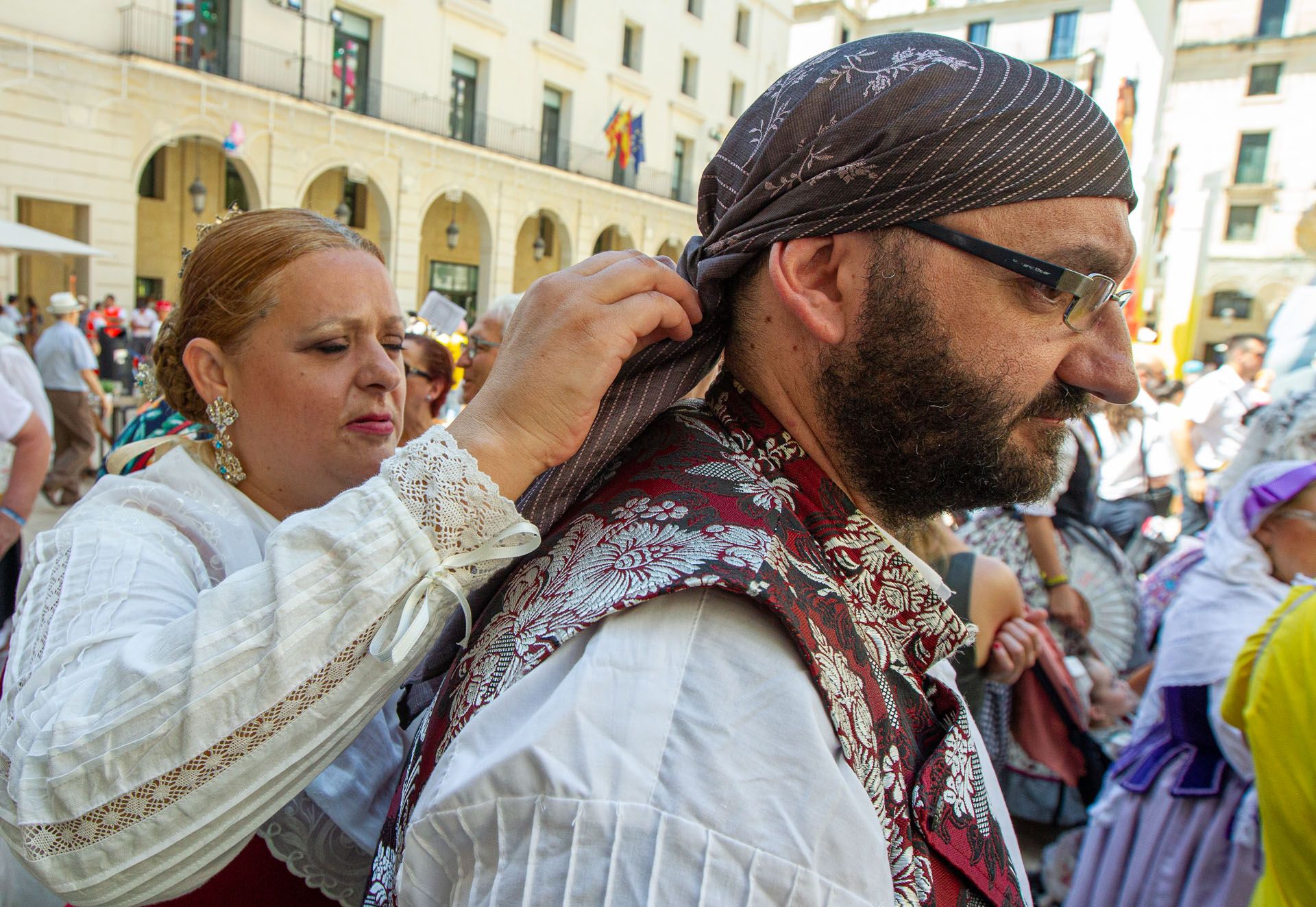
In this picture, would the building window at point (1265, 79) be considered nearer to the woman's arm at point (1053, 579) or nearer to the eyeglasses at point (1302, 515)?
the woman's arm at point (1053, 579)

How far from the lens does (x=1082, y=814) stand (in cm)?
366

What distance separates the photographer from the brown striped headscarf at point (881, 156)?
1047mm

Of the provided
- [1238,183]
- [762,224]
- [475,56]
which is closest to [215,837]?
[762,224]

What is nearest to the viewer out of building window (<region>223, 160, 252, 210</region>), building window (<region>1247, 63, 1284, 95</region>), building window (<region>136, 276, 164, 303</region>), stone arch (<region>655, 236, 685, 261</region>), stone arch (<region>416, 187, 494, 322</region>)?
building window (<region>136, 276, 164, 303</region>)

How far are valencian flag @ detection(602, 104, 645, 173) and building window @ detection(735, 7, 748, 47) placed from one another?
767 cm

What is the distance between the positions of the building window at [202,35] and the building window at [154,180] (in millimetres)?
2623

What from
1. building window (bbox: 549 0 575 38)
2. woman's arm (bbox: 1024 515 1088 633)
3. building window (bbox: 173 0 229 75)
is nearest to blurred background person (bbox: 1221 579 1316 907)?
woman's arm (bbox: 1024 515 1088 633)

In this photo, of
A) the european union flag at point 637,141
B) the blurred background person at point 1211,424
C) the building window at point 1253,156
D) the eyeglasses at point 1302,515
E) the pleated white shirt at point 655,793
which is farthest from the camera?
the building window at point 1253,156

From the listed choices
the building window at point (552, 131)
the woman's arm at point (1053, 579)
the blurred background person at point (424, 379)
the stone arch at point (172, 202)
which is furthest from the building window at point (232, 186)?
the woman's arm at point (1053, 579)

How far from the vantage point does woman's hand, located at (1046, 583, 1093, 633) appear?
3.96m

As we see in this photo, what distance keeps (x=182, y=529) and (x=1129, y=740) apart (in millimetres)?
Answer: 2938

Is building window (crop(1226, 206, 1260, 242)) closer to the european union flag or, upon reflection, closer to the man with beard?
the european union flag

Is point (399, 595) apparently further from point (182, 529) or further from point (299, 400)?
point (299, 400)

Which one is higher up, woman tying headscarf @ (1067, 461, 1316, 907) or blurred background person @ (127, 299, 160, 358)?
blurred background person @ (127, 299, 160, 358)
